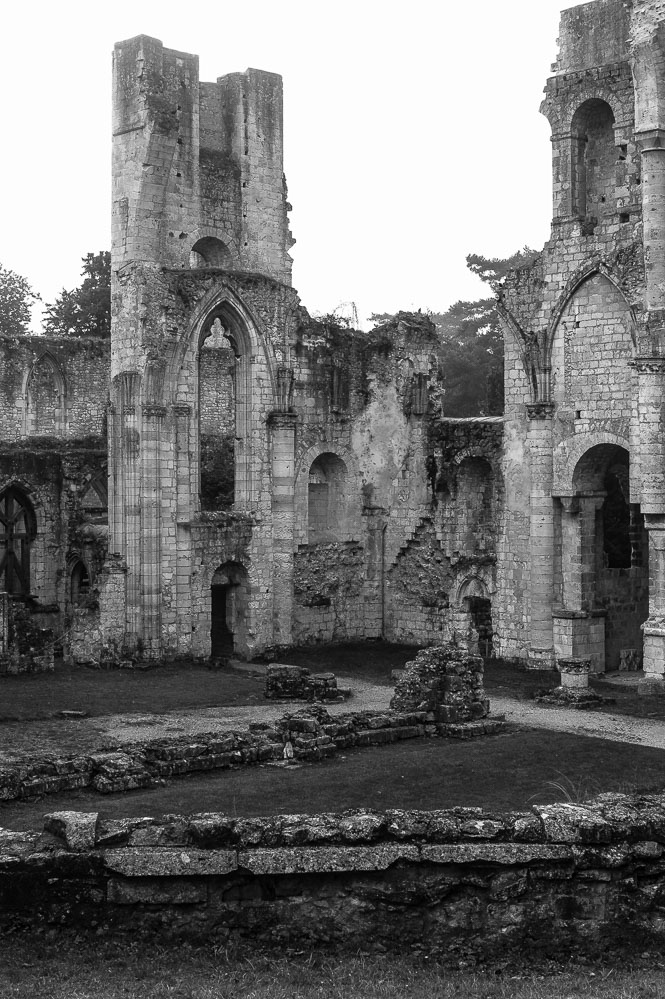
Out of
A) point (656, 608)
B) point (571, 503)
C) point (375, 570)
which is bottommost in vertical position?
point (656, 608)

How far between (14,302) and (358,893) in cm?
5237

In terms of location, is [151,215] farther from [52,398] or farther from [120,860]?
[120,860]

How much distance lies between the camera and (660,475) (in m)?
23.3

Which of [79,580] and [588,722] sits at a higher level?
[79,580]

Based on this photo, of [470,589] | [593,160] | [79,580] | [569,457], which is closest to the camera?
[569,457]

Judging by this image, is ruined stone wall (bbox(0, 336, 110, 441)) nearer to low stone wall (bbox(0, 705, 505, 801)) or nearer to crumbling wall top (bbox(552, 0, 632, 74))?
crumbling wall top (bbox(552, 0, 632, 74))

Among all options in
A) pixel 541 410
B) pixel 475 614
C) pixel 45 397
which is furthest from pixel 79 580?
pixel 541 410

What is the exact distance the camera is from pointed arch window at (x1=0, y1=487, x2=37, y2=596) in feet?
102

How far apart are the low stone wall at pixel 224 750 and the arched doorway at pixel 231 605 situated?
336 inches

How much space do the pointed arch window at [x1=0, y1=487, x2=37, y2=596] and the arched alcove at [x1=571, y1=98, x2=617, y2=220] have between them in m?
13.8

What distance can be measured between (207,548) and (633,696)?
8866 millimetres

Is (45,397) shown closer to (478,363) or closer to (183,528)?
(183,528)

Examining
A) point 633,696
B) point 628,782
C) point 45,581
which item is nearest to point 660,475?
point 633,696

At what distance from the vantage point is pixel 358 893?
895 cm
